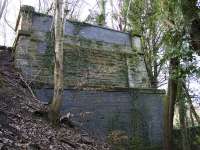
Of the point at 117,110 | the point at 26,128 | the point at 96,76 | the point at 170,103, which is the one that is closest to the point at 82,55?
the point at 96,76

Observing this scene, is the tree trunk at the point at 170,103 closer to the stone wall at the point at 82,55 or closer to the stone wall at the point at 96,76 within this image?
the stone wall at the point at 96,76

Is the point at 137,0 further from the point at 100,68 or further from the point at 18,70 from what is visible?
the point at 18,70

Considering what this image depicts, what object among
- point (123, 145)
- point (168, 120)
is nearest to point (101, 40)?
point (123, 145)

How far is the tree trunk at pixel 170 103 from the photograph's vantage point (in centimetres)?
843

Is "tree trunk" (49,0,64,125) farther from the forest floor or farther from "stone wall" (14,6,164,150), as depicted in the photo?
"stone wall" (14,6,164,150)

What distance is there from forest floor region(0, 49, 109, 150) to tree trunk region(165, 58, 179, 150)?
1.81 metres

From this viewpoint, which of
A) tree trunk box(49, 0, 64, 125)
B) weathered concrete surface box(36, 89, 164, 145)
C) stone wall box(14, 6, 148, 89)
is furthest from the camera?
stone wall box(14, 6, 148, 89)

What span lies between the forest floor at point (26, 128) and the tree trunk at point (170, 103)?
5.93 feet

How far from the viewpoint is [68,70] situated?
1259 cm

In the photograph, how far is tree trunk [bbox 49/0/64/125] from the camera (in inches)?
345

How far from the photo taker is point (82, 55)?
13.1m

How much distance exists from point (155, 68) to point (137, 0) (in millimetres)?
4358

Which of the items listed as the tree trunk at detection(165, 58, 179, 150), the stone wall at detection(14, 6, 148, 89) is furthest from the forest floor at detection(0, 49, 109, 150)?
the tree trunk at detection(165, 58, 179, 150)

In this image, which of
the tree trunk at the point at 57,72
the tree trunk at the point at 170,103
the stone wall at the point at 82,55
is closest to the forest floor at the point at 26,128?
the tree trunk at the point at 57,72
